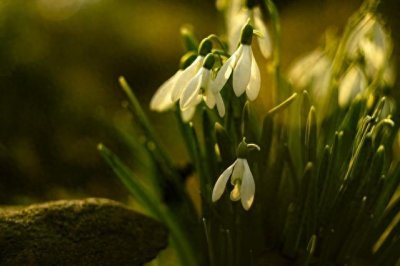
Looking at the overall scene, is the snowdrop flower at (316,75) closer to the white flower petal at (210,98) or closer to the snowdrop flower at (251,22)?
the snowdrop flower at (251,22)

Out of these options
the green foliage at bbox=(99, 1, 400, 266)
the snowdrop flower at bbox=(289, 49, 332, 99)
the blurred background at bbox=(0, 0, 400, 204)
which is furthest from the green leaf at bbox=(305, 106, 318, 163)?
the blurred background at bbox=(0, 0, 400, 204)

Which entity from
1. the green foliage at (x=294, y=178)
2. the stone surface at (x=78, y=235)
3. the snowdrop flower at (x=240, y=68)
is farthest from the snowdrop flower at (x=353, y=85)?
the stone surface at (x=78, y=235)

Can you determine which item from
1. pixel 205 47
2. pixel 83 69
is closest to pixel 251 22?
pixel 205 47

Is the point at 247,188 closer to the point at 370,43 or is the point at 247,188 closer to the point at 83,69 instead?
the point at 370,43

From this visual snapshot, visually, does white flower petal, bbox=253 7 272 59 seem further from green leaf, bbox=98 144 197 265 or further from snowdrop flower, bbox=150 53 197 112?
green leaf, bbox=98 144 197 265

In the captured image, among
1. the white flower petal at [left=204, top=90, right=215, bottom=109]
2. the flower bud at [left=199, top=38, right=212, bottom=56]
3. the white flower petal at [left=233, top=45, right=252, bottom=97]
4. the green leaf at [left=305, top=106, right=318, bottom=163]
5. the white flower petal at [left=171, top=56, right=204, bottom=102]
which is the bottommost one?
the green leaf at [left=305, top=106, right=318, bottom=163]

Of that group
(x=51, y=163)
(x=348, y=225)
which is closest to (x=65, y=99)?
(x=51, y=163)

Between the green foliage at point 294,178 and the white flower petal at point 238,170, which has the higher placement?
the white flower petal at point 238,170
